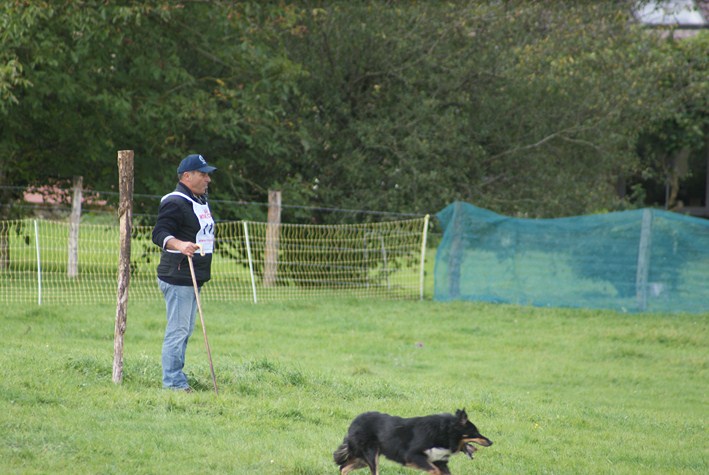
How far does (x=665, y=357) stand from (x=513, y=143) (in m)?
8.91

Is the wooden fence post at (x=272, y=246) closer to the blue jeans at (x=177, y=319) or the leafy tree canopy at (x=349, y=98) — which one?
the leafy tree canopy at (x=349, y=98)

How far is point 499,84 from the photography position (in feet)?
68.9

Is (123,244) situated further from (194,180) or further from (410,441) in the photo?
(410,441)

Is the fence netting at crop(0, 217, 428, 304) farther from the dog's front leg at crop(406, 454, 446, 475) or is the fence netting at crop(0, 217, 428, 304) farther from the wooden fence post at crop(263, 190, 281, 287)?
the dog's front leg at crop(406, 454, 446, 475)

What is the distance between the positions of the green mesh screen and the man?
10.2m

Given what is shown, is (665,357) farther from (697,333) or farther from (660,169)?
(660,169)

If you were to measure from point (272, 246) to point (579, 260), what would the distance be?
5.55 metres

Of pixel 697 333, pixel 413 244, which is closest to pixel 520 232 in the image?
pixel 413 244

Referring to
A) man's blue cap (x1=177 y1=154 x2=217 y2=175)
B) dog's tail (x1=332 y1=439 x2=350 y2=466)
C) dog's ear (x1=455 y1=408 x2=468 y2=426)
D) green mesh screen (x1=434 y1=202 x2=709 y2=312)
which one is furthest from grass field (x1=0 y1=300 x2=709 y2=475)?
man's blue cap (x1=177 y1=154 x2=217 y2=175)

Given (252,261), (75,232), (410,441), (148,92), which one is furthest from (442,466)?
(148,92)

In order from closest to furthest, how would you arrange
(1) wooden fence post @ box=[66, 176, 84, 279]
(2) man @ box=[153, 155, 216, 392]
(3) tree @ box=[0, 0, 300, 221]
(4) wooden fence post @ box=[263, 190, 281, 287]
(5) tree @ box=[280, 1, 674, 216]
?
(2) man @ box=[153, 155, 216, 392] < (1) wooden fence post @ box=[66, 176, 84, 279] < (3) tree @ box=[0, 0, 300, 221] < (4) wooden fence post @ box=[263, 190, 281, 287] < (5) tree @ box=[280, 1, 674, 216]

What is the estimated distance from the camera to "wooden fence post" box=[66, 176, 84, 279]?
16661mm

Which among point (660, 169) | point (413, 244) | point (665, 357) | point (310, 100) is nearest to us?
point (665, 357)

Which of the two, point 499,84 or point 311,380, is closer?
point 311,380
